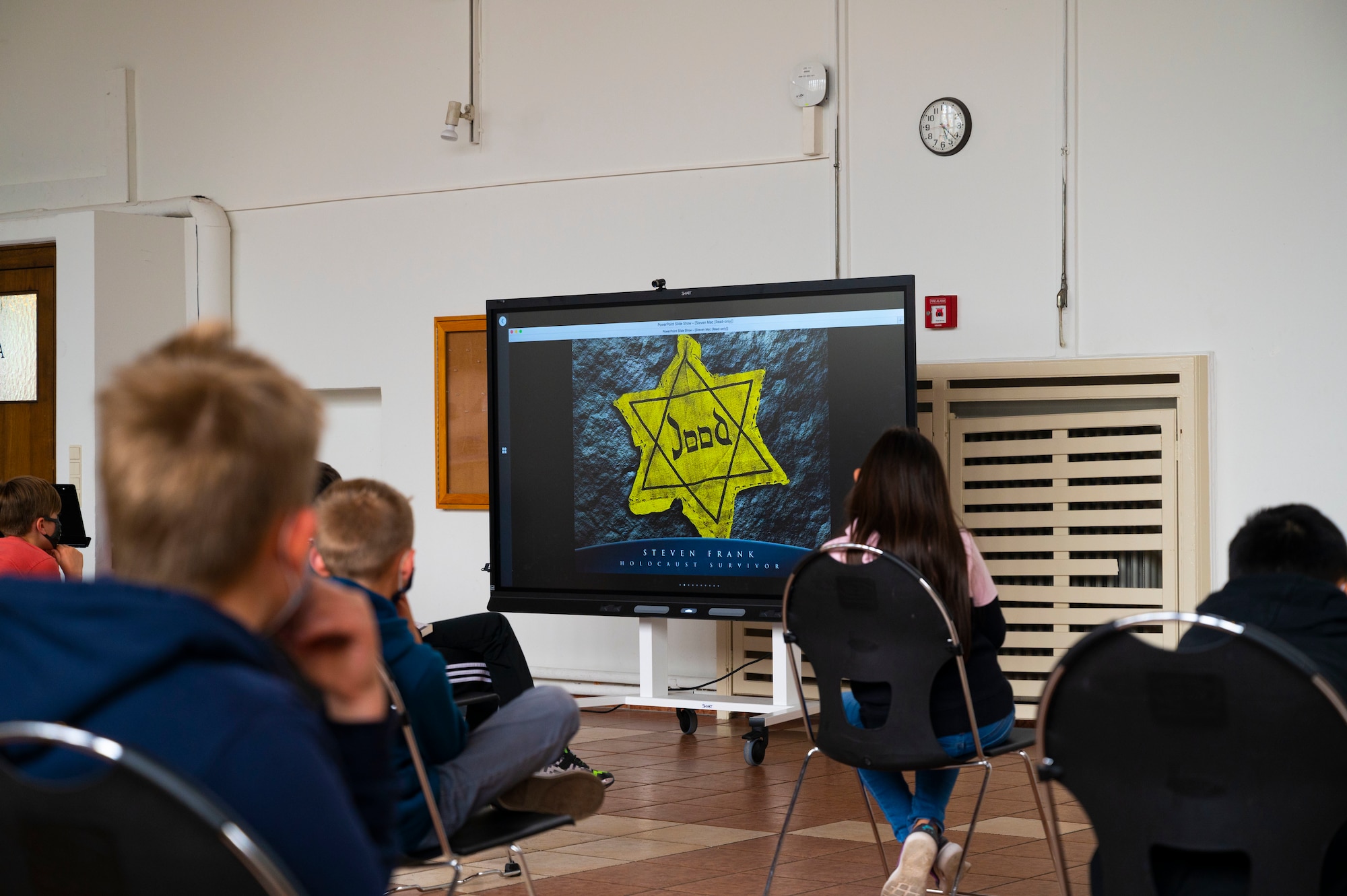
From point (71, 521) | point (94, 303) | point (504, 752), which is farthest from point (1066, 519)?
point (94, 303)

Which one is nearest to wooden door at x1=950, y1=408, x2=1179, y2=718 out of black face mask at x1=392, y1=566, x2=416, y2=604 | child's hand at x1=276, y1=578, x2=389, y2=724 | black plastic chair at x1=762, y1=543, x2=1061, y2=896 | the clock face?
the clock face

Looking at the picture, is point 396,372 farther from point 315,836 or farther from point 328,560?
point 315,836

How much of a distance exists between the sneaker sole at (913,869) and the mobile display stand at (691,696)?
216 centimetres

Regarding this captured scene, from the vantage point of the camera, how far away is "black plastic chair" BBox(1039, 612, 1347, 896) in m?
1.56

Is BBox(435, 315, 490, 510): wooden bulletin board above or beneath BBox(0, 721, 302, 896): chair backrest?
above

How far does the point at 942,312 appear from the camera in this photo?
5.73 metres

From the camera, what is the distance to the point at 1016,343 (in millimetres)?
5625

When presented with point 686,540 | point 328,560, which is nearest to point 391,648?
point 328,560

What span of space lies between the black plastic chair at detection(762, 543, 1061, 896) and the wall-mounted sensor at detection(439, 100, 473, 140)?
4.39m

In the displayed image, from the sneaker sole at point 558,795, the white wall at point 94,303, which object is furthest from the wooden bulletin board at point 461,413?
the sneaker sole at point 558,795

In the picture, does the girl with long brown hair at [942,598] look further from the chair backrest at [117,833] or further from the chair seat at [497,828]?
the chair backrest at [117,833]

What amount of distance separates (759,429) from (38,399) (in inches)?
173

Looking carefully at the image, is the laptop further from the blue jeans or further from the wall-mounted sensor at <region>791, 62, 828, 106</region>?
the blue jeans

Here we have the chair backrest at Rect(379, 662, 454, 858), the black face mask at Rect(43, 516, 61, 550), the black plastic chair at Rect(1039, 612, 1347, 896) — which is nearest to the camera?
the black plastic chair at Rect(1039, 612, 1347, 896)
